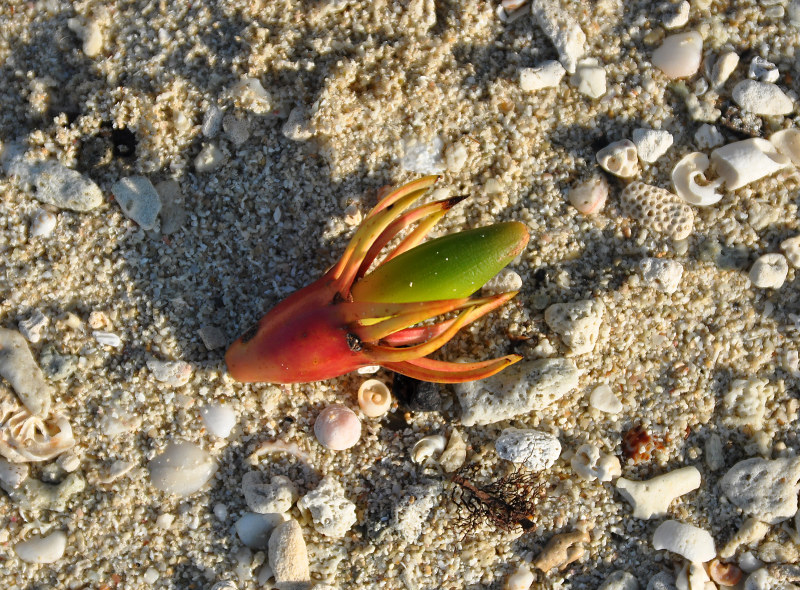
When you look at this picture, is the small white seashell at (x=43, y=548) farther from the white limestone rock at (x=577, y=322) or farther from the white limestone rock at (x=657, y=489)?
the white limestone rock at (x=657, y=489)

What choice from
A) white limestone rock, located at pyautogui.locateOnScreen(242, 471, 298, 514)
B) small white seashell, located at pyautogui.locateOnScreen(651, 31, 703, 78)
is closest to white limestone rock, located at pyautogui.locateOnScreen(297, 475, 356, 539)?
white limestone rock, located at pyautogui.locateOnScreen(242, 471, 298, 514)

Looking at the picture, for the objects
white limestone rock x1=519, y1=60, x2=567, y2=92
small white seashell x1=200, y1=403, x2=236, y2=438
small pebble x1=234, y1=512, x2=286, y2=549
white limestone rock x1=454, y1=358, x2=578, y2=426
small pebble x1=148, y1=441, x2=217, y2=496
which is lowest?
small pebble x1=234, y1=512, x2=286, y2=549

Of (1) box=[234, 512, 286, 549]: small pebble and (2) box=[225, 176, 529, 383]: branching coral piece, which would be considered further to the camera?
(1) box=[234, 512, 286, 549]: small pebble

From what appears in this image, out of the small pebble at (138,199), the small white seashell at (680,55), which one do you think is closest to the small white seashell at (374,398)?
the small pebble at (138,199)

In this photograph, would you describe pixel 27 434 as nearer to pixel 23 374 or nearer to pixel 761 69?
Result: pixel 23 374

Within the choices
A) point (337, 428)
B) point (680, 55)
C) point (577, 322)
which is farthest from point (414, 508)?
point (680, 55)

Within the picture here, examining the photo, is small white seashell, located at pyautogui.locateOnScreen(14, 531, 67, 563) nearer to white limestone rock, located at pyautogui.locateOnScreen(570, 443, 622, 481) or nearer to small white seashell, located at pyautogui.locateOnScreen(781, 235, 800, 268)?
white limestone rock, located at pyautogui.locateOnScreen(570, 443, 622, 481)
